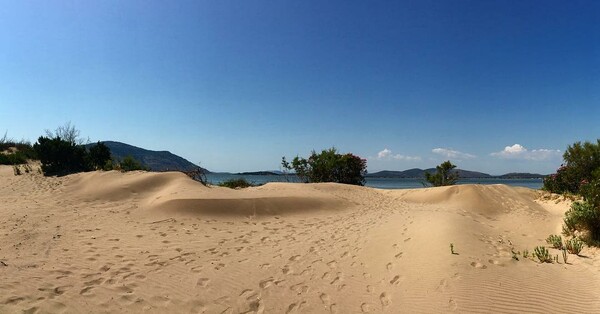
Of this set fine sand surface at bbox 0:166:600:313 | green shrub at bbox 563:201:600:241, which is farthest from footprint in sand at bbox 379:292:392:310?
green shrub at bbox 563:201:600:241

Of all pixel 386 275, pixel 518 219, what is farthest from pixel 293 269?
pixel 518 219

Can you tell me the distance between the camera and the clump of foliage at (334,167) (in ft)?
77.4

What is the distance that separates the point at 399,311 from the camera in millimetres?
4574

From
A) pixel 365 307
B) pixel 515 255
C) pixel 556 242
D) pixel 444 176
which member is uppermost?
pixel 444 176

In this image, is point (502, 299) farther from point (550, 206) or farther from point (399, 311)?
point (550, 206)

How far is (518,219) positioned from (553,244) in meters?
4.97

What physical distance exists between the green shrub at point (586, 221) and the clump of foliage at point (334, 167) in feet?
50.8

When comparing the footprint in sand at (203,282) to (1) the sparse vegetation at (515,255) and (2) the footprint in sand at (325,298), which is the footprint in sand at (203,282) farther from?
(1) the sparse vegetation at (515,255)

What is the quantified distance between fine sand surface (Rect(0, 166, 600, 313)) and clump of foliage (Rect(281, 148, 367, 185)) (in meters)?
10.9

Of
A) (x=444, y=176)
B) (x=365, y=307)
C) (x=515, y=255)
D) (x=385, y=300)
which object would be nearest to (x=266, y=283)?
(x=365, y=307)

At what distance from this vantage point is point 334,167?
23656mm

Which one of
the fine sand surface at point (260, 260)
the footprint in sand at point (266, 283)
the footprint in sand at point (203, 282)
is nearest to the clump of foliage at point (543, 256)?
the fine sand surface at point (260, 260)

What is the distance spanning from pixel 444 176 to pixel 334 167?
837cm

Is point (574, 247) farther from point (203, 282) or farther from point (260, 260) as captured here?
point (203, 282)
